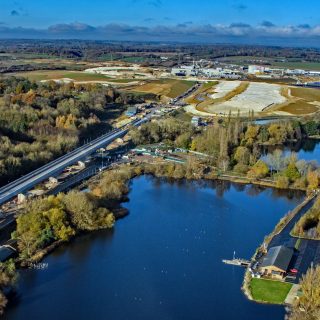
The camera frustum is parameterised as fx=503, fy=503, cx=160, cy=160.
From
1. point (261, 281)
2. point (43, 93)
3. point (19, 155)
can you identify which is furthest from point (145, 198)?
point (43, 93)

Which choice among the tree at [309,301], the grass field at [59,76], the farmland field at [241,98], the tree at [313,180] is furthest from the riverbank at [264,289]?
the grass field at [59,76]

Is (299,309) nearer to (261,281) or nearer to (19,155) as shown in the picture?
(261,281)

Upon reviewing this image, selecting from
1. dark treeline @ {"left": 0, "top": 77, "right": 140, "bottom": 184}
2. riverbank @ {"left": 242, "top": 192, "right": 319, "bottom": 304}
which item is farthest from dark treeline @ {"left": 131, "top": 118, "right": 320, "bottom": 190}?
riverbank @ {"left": 242, "top": 192, "right": 319, "bottom": 304}

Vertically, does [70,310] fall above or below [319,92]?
below

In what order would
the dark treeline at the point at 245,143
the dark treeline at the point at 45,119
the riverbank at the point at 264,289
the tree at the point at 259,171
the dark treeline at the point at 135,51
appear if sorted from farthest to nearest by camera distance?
the dark treeline at the point at 135,51
the tree at the point at 259,171
the dark treeline at the point at 45,119
the dark treeline at the point at 245,143
the riverbank at the point at 264,289

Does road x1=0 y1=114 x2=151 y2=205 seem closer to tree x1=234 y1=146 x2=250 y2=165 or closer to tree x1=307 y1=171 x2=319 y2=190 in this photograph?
tree x1=234 y1=146 x2=250 y2=165

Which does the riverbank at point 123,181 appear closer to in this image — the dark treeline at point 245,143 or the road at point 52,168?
the dark treeline at point 245,143
